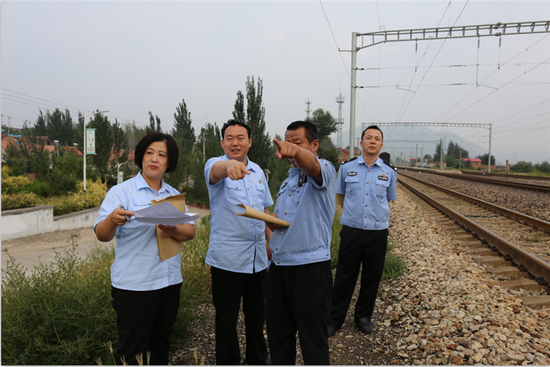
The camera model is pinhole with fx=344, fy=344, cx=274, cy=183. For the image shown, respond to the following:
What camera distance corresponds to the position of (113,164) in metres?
27.4

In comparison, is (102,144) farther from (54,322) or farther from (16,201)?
(54,322)

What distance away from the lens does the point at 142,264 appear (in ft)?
7.70

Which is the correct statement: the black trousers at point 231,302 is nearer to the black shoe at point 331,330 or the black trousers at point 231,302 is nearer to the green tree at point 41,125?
the black shoe at point 331,330

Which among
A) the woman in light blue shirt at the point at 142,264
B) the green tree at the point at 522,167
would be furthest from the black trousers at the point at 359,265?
the green tree at the point at 522,167

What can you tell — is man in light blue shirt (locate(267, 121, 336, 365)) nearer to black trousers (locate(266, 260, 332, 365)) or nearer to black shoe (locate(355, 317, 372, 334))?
black trousers (locate(266, 260, 332, 365))

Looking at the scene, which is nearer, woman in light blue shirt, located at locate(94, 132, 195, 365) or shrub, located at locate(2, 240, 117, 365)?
woman in light blue shirt, located at locate(94, 132, 195, 365)

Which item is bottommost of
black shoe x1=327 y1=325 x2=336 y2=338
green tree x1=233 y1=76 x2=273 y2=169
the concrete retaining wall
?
the concrete retaining wall

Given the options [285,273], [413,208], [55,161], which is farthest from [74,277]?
[55,161]

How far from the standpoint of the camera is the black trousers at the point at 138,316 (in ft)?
7.50

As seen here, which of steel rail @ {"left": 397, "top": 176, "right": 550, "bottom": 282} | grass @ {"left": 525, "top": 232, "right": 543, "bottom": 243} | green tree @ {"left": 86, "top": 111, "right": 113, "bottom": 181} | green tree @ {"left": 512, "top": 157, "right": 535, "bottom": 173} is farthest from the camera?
green tree @ {"left": 512, "top": 157, "right": 535, "bottom": 173}

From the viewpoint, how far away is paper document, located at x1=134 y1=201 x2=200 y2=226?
2.09 metres

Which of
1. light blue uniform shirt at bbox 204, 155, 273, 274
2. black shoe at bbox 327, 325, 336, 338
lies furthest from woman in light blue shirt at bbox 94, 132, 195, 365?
black shoe at bbox 327, 325, 336, 338

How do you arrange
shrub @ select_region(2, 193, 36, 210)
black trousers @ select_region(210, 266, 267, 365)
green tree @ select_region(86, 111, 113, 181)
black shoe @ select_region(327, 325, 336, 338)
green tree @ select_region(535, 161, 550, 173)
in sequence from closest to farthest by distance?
black trousers @ select_region(210, 266, 267, 365)
black shoe @ select_region(327, 325, 336, 338)
shrub @ select_region(2, 193, 36, 210)
green tree @ select_region(86, 111, 113, 181)
green tree @ select_region(535, 161, 550, 173)

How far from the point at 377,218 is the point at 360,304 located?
3.32 feet
